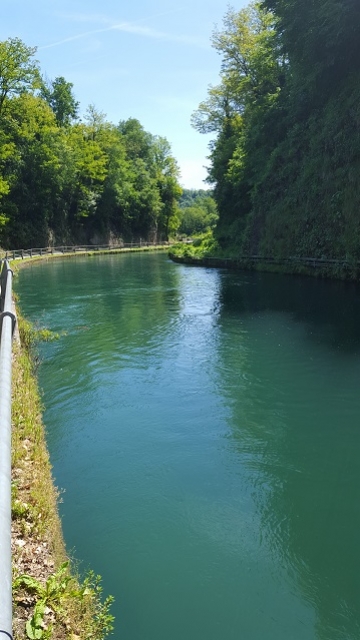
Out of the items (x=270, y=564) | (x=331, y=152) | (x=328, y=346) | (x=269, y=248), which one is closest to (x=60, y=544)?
(x=270, y=564)

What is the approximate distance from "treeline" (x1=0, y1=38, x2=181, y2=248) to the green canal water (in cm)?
4074

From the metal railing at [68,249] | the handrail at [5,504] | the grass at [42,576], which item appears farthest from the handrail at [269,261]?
the handrail at [5,504]

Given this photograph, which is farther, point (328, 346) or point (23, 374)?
point (328, 346)

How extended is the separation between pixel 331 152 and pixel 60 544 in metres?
26.4

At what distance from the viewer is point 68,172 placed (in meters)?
63.5

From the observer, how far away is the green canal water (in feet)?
16.0

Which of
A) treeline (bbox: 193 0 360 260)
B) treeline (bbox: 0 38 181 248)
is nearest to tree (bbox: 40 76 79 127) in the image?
treeline (bbox: 0 38 181 248)

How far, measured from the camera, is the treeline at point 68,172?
53.8m

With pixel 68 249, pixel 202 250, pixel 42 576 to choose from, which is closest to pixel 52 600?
pixel 42 576

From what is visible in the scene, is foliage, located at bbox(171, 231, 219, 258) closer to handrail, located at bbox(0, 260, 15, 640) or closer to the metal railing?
the metal railing

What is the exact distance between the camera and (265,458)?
8.02m

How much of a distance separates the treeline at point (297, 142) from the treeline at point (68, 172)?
2303cm

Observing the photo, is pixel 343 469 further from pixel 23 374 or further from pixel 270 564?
pixel 23 374

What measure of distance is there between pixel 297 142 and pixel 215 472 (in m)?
28.9
